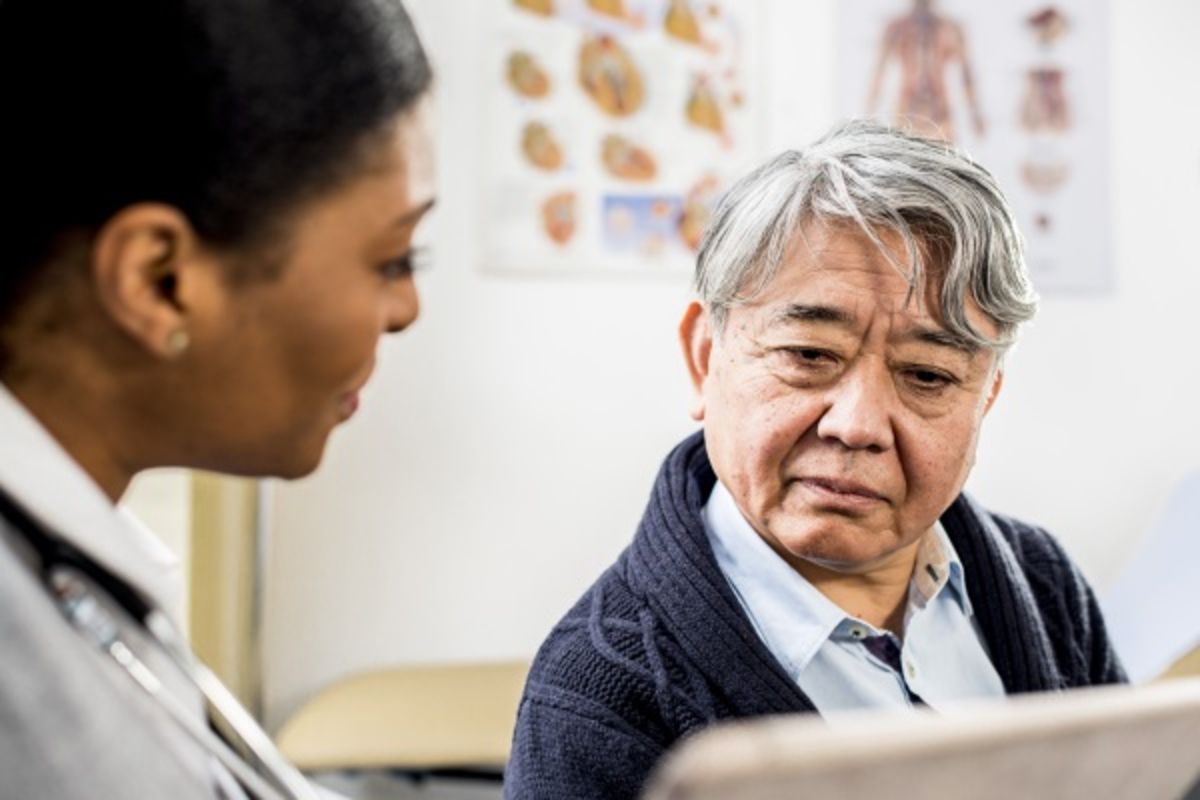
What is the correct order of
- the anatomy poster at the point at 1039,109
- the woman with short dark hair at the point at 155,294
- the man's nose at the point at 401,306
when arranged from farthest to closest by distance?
the anatomy poster at the point at 1039,109 → the man's nose at the point at 401,306 → the woman with short dark hair at the point at 155,294

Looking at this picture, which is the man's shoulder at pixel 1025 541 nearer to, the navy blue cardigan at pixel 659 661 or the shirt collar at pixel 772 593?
the navy blue cardigan at pixel 659 661

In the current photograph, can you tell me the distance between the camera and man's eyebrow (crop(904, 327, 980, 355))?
3.43 ft

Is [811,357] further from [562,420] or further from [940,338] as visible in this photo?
[562,420]

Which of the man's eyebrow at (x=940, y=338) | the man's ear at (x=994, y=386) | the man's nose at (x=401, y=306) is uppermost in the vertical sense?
the man's nose at (x=401, y=306)

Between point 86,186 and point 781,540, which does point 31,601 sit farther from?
point 781,540

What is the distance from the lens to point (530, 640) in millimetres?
2615

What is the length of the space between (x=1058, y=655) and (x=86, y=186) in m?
0.93

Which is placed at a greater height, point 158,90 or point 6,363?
point 158,90

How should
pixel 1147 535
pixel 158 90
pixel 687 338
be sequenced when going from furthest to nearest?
pixel 1147 535, pixel 687 338, pixel 158 90

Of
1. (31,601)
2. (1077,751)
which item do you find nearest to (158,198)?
(31,601)

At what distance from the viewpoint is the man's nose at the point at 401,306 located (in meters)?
0.75

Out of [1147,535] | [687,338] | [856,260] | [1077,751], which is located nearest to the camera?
[1077,751]

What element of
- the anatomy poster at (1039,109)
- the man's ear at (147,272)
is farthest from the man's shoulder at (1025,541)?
the anatomy poster at (1039,109)

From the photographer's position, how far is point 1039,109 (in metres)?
2.73
